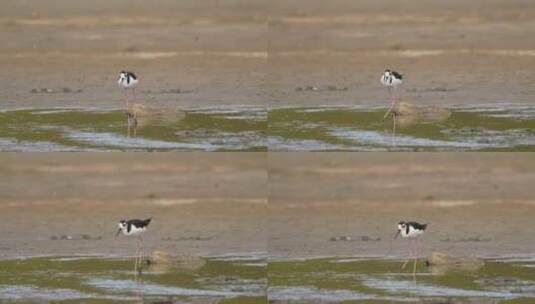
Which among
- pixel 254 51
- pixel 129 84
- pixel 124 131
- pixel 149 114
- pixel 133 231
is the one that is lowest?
pixel 133 231

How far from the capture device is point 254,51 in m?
8.24

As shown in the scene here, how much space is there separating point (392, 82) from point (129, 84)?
1.98 m

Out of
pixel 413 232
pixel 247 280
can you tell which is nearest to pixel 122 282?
pixel 247 280

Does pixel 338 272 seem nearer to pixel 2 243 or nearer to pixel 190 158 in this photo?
pixel 190 158

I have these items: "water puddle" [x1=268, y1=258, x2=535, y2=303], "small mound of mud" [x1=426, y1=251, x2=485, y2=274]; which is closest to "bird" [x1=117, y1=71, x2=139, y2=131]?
"water puddle" [x1=268, y1=258, x2=535, y2=303]

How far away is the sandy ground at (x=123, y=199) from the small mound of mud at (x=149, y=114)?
10.3 inches

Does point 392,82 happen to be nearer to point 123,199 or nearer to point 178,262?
point 178,262

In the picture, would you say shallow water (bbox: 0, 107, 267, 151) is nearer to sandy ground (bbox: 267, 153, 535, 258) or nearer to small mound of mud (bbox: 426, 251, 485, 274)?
sandy ground (bbox: 267, 153, 535, 258)

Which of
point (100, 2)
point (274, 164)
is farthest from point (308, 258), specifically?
point (100, 2)

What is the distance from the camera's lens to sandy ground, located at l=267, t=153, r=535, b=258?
8.17m

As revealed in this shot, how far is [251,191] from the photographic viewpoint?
324 inches

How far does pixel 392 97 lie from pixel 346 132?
438 millimetres

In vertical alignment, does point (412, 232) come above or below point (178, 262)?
above

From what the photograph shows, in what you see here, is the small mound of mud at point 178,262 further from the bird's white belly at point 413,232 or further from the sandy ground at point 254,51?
the bird's white belly at point 413,232
